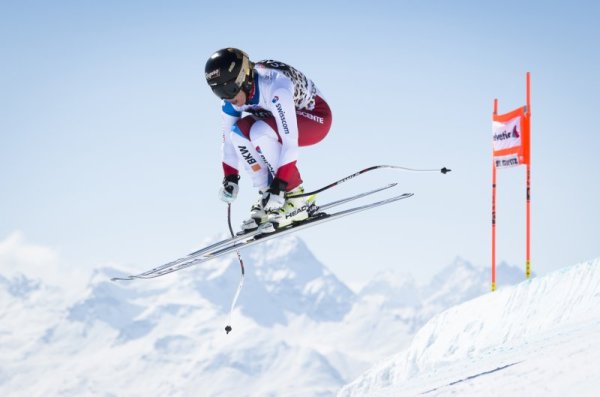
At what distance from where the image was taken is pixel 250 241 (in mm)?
8211

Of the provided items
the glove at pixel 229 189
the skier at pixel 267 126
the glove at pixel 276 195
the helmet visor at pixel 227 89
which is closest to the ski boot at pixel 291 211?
the skier at pixel 267 126

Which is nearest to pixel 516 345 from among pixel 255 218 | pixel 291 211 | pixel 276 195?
pixel 291 211

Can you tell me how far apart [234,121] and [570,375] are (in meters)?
4.91

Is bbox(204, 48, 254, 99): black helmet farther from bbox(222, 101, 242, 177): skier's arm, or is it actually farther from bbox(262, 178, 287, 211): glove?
bbox(262, 178, 287, 211): glove

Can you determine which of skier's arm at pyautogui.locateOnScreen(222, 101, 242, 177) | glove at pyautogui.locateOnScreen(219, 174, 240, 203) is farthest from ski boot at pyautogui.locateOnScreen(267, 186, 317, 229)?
skier's arm at pyautogui.locateOnScreen(222, 101, 242, 177)

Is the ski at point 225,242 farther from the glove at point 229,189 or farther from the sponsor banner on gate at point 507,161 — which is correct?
the sponsor banner on gate at point 507,161

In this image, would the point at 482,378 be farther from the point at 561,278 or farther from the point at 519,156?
the point at 519,156

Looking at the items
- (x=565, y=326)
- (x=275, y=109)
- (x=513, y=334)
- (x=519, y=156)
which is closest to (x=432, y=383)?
(x=565, y=326)

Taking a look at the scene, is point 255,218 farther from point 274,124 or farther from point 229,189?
point 274,124

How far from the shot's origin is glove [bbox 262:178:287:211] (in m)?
→ 7.89

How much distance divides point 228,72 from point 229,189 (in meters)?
1.75

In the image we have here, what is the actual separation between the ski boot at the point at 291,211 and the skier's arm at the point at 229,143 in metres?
0.90

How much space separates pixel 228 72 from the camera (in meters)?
7.42

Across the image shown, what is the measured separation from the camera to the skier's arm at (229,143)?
27.0 feet
